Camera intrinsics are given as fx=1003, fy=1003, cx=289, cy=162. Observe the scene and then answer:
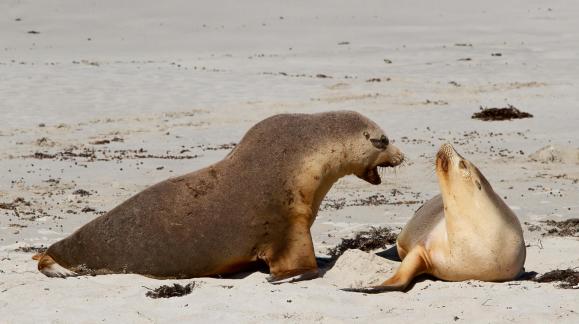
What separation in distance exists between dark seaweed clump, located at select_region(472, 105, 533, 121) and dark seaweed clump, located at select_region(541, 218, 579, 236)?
9704 mm

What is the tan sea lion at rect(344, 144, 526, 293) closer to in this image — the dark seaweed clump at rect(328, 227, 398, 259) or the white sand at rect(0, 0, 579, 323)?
the white sand at rect(0, 0, 579, 323)

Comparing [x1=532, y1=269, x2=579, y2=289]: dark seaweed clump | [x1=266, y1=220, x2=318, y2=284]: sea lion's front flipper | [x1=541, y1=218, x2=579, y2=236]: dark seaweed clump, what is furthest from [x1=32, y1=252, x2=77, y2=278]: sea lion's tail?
[x1=541, y1=218, x2=579, y2=236]: dark seaweed clump

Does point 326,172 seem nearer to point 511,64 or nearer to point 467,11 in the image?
point 511,64

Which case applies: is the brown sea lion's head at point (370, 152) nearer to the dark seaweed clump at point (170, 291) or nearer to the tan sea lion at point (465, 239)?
the tan sea lion at point (465, 239)

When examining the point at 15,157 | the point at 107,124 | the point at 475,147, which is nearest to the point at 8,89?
the point at 107,124

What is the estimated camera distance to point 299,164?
770cm

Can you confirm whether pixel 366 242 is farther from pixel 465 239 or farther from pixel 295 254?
pixel 465 239

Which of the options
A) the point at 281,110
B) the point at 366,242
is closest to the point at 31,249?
the point at 366,242

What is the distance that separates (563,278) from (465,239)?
32.8 inches

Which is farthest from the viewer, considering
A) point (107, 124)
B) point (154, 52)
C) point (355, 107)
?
point (154, 52)

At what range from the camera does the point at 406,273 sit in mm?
7117

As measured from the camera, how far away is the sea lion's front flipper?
7.62 metres

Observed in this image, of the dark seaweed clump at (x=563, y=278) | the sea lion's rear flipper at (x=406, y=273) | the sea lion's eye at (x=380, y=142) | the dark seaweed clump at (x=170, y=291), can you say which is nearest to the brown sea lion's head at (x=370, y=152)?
the sea lion's eye at (x=380, y=142)

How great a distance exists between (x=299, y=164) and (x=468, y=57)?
24358 millimetres
